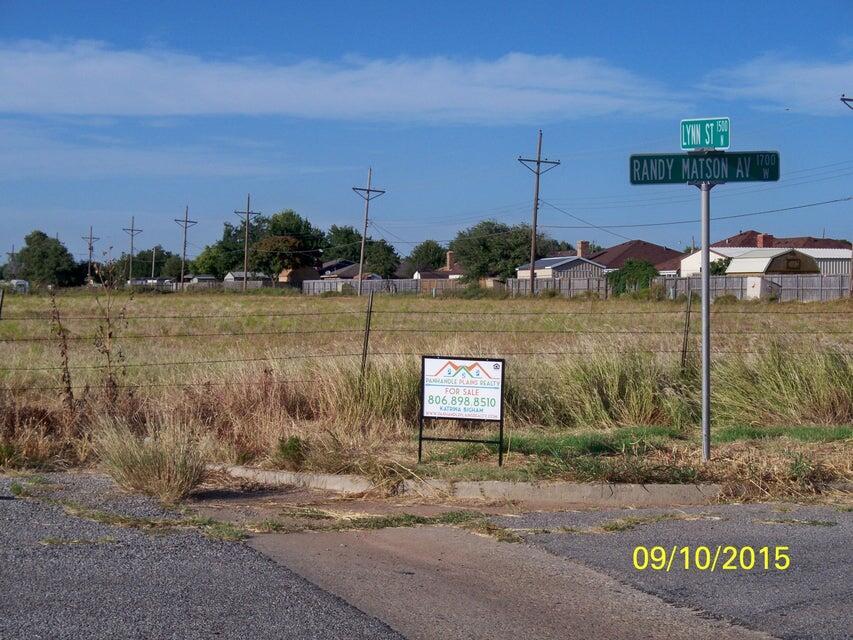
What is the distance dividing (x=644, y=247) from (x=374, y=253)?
34.4 metres

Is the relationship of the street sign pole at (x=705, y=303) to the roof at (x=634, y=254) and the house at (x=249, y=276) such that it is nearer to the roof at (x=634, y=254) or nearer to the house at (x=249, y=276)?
the roof at (x=634, y=254)

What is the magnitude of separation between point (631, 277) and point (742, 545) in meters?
63.1

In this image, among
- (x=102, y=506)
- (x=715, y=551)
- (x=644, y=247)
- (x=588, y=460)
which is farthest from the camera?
(x=644, y=247)

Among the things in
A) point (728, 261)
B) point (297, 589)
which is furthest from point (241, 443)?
point (728, 261)

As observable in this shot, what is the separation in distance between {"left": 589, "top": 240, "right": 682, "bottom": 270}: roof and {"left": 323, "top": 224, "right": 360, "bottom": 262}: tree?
A: 42.0 meters

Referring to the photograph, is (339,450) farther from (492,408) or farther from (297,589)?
(297,589)

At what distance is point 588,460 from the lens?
9258 millimetres

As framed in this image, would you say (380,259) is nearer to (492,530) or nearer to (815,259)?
(815,259)

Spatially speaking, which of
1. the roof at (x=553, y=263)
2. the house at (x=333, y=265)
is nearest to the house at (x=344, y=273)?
the house at (x=333, y=265)

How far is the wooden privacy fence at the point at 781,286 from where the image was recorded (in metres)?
57.3

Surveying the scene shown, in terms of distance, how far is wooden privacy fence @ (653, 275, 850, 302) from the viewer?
57281 millimetres
